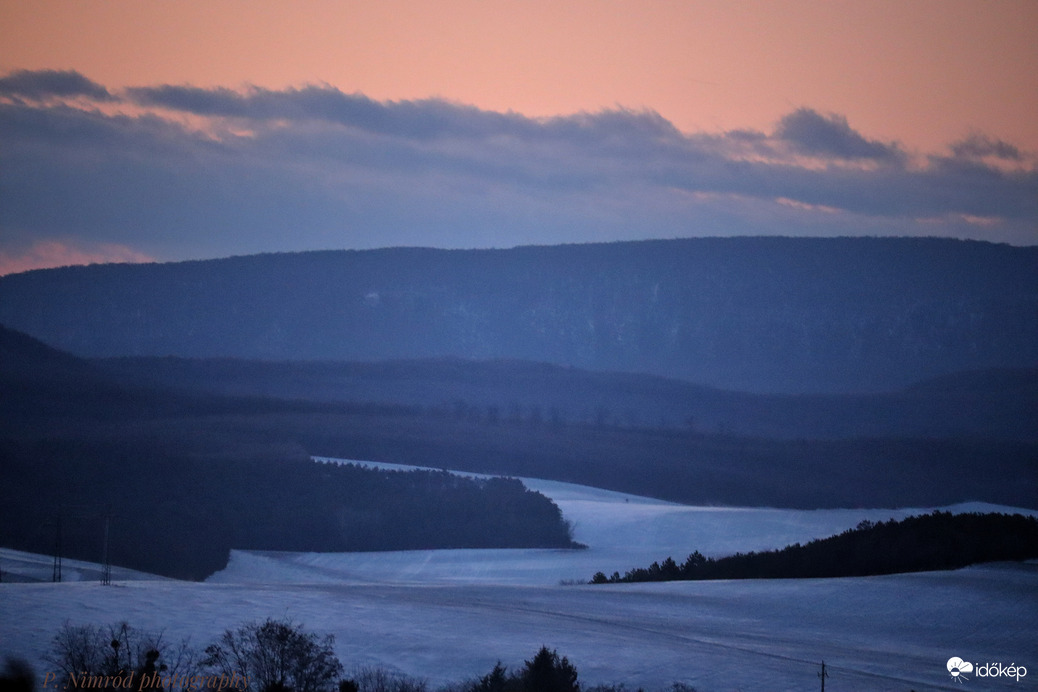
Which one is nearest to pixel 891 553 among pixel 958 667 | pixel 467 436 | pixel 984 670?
pixel 958 667

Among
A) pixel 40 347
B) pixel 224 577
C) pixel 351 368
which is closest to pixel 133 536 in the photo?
pixel 224 577

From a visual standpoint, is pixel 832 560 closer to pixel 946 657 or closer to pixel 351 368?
pixel 946 657

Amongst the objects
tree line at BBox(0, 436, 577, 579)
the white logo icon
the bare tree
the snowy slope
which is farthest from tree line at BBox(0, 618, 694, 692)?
tree line at BBox(0, 436, 577, 579)

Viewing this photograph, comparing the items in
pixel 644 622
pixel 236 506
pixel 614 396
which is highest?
pixel 614 396

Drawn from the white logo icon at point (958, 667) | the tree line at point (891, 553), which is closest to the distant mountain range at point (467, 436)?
the tree line at point (891, 553)

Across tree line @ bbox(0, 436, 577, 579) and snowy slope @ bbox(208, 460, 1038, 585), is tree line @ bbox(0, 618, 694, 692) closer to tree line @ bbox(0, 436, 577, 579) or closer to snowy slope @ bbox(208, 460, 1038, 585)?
snowy slope @ bbox(208, 460, 1038, 585)

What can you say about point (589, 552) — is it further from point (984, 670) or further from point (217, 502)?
point (984, 670)
